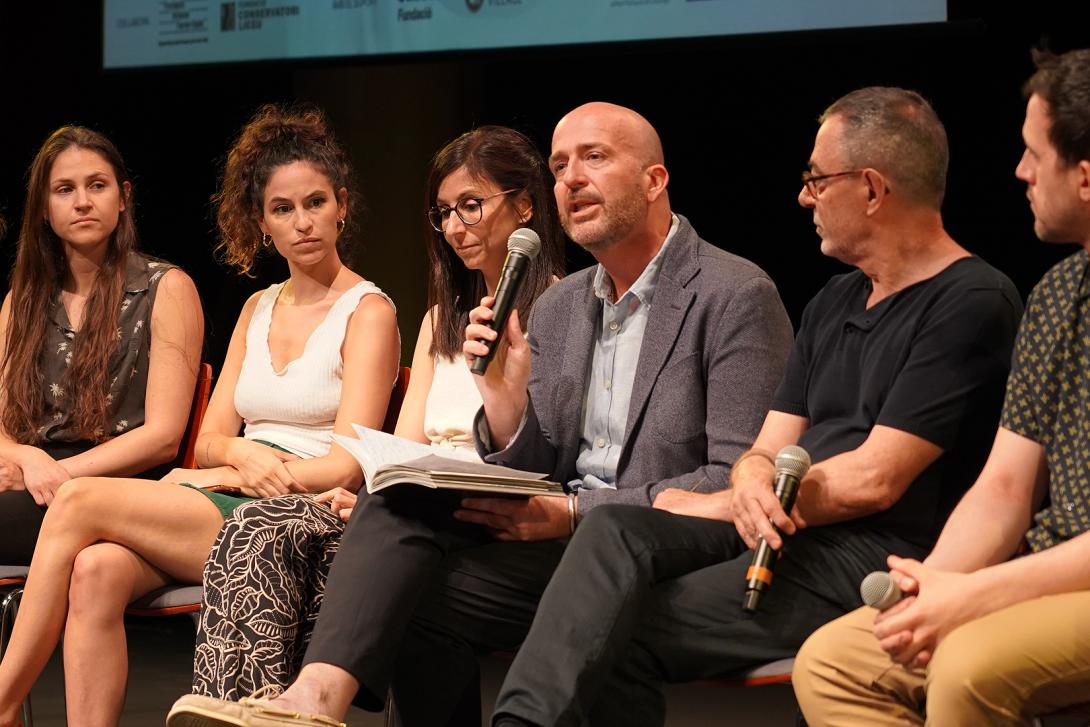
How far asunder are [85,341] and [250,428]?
0.48 meters

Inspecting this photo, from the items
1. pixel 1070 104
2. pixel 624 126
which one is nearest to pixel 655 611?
pixel 1070 104

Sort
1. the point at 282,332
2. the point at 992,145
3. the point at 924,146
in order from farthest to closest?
the point at 992,145 < the point at 282,332 < the point at 924,146

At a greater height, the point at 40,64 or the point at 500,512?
the point at 40,64

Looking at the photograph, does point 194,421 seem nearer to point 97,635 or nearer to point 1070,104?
point 97,635

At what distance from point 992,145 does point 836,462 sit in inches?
89.1

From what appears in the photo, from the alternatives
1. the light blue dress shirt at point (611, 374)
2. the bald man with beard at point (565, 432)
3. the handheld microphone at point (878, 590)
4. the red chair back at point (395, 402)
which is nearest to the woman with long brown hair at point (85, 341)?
the red chair back at point (395, 402)

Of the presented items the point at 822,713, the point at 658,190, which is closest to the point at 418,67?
the point at 658,190

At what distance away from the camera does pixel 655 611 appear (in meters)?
2.15

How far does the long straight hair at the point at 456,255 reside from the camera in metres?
3.05

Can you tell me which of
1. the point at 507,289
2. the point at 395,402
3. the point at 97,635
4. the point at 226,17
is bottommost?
the point at 97,635

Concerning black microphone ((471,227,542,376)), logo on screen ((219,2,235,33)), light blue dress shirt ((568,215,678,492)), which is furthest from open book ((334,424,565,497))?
logo on screen ((219,2,235,33))

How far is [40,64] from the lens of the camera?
18.2 feet

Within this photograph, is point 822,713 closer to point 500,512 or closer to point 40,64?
point 500,512

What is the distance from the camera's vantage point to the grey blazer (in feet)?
8.20
